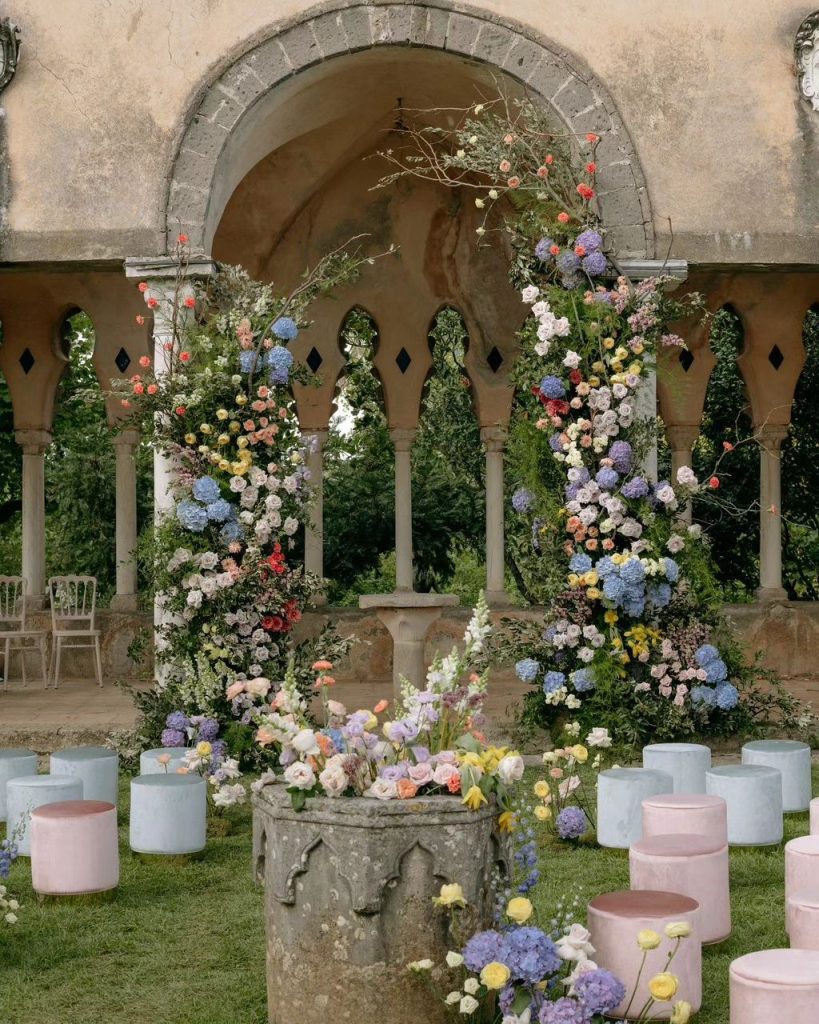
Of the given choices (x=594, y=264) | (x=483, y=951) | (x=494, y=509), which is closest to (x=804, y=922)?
(x=483, y=951)

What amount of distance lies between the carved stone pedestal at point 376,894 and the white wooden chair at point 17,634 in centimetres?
679

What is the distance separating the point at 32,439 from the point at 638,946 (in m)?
8.70

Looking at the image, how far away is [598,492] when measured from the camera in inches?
295

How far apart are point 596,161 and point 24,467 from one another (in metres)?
5.54

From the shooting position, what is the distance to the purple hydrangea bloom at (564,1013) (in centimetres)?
322

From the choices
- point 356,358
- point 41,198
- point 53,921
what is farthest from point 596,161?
point 356,358

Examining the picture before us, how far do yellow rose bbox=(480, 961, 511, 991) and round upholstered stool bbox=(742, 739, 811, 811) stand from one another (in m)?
2.86

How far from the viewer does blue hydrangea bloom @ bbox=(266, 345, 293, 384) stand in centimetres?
745

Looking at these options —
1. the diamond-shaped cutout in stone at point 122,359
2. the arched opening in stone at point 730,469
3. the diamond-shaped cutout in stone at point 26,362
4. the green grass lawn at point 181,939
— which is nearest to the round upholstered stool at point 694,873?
the green grass lawn at point 181,939

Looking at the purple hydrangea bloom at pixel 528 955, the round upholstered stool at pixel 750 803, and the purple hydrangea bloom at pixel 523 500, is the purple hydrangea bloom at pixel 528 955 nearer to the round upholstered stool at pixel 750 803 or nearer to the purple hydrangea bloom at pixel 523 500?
the round upholstered stool at pixel 750 803

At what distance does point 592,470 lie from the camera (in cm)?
762

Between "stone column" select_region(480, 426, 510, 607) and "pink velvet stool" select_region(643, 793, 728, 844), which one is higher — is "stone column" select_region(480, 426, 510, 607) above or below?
above

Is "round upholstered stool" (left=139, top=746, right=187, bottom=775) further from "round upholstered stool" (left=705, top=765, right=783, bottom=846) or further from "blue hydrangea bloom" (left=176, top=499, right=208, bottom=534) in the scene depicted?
"round upholstered stool" (left=705, top=765, right=783, bottom=846)

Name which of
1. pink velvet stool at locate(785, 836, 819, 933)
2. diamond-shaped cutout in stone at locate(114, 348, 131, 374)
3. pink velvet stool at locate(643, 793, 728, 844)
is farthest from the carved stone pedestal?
diamond-shaped cutout in stone at locate(114, 348, 131, 374)
